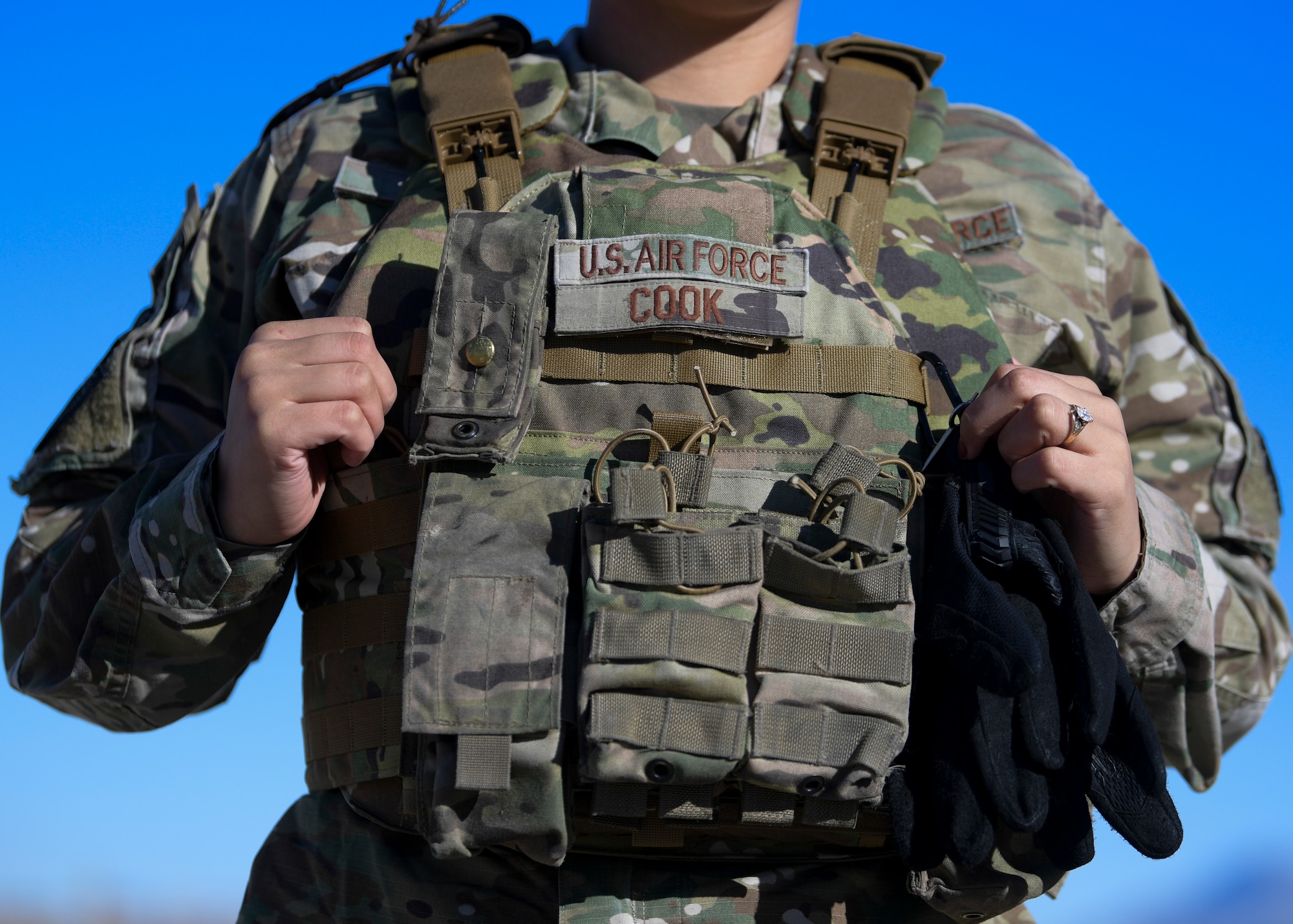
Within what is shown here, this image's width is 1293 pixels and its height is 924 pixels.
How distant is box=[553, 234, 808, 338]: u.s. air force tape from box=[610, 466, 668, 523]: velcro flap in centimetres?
39

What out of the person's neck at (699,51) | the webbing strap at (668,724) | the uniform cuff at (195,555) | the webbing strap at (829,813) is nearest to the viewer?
the webbing strap at (668,724)

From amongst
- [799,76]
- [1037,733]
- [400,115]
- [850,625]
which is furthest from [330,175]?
[1037,733]

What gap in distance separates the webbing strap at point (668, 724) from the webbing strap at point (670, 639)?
0.06 m

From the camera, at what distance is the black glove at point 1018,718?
1.93m

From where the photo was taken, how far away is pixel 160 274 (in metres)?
2.98

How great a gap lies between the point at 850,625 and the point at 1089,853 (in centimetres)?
54

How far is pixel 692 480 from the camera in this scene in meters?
2.06

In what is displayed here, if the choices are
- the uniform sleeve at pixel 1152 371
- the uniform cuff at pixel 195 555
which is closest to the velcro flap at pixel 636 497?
the uniform cuff at pixel 195 555

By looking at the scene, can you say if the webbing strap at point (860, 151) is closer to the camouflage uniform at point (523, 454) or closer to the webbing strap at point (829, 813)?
the camouflage uniform at point (523, 454)

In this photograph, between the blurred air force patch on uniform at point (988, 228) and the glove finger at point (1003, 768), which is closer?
the glove finger at point (1003, 768)

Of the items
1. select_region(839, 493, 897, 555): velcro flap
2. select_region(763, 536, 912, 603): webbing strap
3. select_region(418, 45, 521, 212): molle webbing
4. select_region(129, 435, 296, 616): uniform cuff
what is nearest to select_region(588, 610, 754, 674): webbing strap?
select_region(763, 536, 912, 603): webbing strap

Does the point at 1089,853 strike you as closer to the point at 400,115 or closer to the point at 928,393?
the point at 928,393

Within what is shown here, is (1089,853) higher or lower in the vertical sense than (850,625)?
lower

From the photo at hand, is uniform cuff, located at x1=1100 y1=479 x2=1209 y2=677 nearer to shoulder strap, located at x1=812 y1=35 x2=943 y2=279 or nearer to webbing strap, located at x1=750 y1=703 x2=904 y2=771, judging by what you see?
webbing strap, located at x1=750 y1=703 x2=904 y2=771
